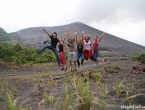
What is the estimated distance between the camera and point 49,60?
79.9 ft

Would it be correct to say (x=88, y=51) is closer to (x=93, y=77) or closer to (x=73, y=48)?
(x=73, y=48)

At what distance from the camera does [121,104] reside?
324 centimetres

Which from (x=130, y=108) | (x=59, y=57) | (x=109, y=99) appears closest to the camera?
(x=130, y=108)

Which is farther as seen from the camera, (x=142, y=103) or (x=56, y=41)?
(x=56, y=41)

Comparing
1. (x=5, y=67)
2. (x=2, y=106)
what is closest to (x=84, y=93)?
(x=2, y=106)

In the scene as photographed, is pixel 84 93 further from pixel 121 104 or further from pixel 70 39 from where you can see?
pixel 70 39

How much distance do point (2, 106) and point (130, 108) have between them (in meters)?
2.50

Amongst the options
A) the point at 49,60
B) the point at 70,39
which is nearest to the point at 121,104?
the point at 70,39

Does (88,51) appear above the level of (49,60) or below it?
above

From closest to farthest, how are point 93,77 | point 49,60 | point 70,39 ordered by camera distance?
point 93,77 < point 70,39 < point 49,60

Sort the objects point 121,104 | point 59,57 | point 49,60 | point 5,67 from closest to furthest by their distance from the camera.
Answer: point 121,104 → point 59,57 → point 5,67 → point 49,60

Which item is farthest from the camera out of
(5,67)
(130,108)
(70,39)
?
(5,67)

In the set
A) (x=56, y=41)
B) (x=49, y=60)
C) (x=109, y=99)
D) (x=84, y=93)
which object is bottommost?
(x=49, y=60)

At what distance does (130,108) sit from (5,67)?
49.1 feet
